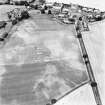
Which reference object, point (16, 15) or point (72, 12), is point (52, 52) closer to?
point (16, 15)

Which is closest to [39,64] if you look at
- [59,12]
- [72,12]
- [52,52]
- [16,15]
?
[52,52]

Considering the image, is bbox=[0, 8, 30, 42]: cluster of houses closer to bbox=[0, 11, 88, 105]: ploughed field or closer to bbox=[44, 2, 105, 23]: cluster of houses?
bbox=[0, 11, 88, 105]: ploughed field

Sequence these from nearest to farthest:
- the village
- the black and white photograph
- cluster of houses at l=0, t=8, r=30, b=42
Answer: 1. the black and white photograph
2. cluster of houses at l=0, t=8, r=30, b=42
3. the village

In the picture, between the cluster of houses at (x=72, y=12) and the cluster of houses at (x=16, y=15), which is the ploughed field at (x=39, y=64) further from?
the cluster of houses at (x=72, y=12)

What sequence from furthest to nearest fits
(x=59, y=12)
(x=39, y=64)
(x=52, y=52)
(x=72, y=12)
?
(x=72, y=12) → (x=59, y=12) → (x=52, y=52) → (x=39, y=64)

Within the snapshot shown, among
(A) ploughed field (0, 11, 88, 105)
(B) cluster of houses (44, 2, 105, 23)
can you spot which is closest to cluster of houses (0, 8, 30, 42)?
(A) ploughed field (0, 11, 88, 105)

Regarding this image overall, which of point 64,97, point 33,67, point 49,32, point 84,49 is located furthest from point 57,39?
point 64,97

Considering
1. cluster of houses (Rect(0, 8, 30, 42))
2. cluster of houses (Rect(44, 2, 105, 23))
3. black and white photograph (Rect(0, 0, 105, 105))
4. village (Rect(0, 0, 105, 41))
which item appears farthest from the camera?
cluster of houses (Rect(44, 2, 105, 23))

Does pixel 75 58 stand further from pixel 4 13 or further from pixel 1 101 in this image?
pixel 4 13
